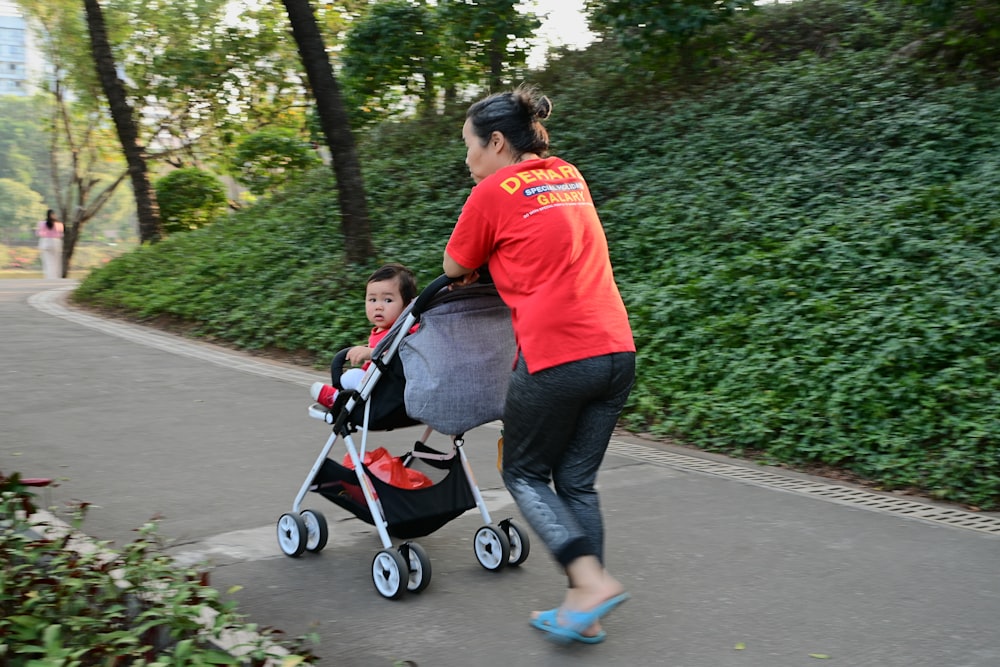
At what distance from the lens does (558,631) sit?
3605mm

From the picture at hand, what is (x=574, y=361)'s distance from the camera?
136 inches

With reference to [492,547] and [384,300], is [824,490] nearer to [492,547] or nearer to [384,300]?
[492,547]

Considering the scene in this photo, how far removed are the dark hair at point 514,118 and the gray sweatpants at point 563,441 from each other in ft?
2.61

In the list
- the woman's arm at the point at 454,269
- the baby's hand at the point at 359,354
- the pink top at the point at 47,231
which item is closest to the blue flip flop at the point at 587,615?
the woman's arm at the point at 454,269

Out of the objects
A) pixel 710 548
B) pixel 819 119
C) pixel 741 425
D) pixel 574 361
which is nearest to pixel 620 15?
pixel 819 119

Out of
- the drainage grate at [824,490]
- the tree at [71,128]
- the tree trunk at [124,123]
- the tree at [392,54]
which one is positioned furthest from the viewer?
the tree at [71,128]

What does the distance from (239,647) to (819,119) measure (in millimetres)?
9414

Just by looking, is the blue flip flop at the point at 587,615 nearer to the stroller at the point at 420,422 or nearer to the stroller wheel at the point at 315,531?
the stroller at the point at 420,422

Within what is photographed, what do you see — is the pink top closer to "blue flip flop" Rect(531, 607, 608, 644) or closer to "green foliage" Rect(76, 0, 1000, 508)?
"green foliage" Rect(76, 0, 1000, 508)

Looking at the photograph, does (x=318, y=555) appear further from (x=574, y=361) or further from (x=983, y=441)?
(x=983, y=441)

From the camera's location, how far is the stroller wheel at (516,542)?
174 inches

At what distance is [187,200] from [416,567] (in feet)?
51.9

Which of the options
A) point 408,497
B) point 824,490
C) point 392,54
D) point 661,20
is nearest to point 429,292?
point 408,497

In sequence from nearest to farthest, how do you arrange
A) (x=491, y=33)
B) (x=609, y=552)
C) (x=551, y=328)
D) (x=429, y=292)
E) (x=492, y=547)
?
1. (x=551, y=328)
2. (x=429, y=292)
3. (x=492, y=547)
4. (x=609, y=552)
5. (x=491, y=33)
